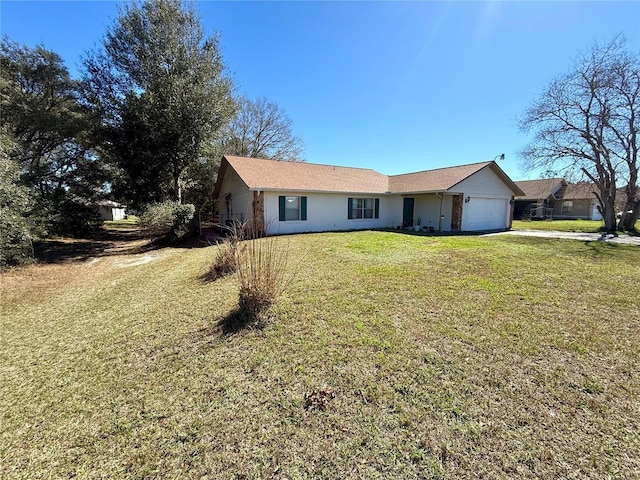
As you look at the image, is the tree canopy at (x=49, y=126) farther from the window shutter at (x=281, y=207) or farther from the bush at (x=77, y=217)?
the window shutter at (x=281, y=207)

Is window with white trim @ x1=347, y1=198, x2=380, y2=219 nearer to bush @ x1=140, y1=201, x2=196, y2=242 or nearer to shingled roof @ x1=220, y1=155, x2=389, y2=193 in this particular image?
shingled roof @ x1=220, y1=155, x2=389, y2=193

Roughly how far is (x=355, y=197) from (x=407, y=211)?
377cm

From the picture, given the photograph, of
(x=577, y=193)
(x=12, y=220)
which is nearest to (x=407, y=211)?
(x=12, y=220)

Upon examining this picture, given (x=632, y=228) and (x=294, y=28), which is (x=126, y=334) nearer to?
(x=294, y=28)

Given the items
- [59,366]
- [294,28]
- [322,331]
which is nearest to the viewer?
[59,366]

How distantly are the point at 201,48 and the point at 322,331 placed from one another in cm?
1692

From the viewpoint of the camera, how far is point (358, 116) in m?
18.5

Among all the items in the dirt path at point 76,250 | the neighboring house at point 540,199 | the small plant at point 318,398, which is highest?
the neighboring house at point 540,199

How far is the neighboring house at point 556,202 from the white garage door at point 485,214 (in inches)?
558

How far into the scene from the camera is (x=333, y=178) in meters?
17.4

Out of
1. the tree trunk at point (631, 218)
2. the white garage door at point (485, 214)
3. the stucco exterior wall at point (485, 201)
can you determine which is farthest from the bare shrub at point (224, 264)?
the tree trunk at point (631, 218)

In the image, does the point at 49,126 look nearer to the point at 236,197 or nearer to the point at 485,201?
the point at 236,197

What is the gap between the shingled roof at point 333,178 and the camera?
47.8ft

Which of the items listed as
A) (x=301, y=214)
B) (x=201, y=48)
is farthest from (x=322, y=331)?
(x=201, y=48)
